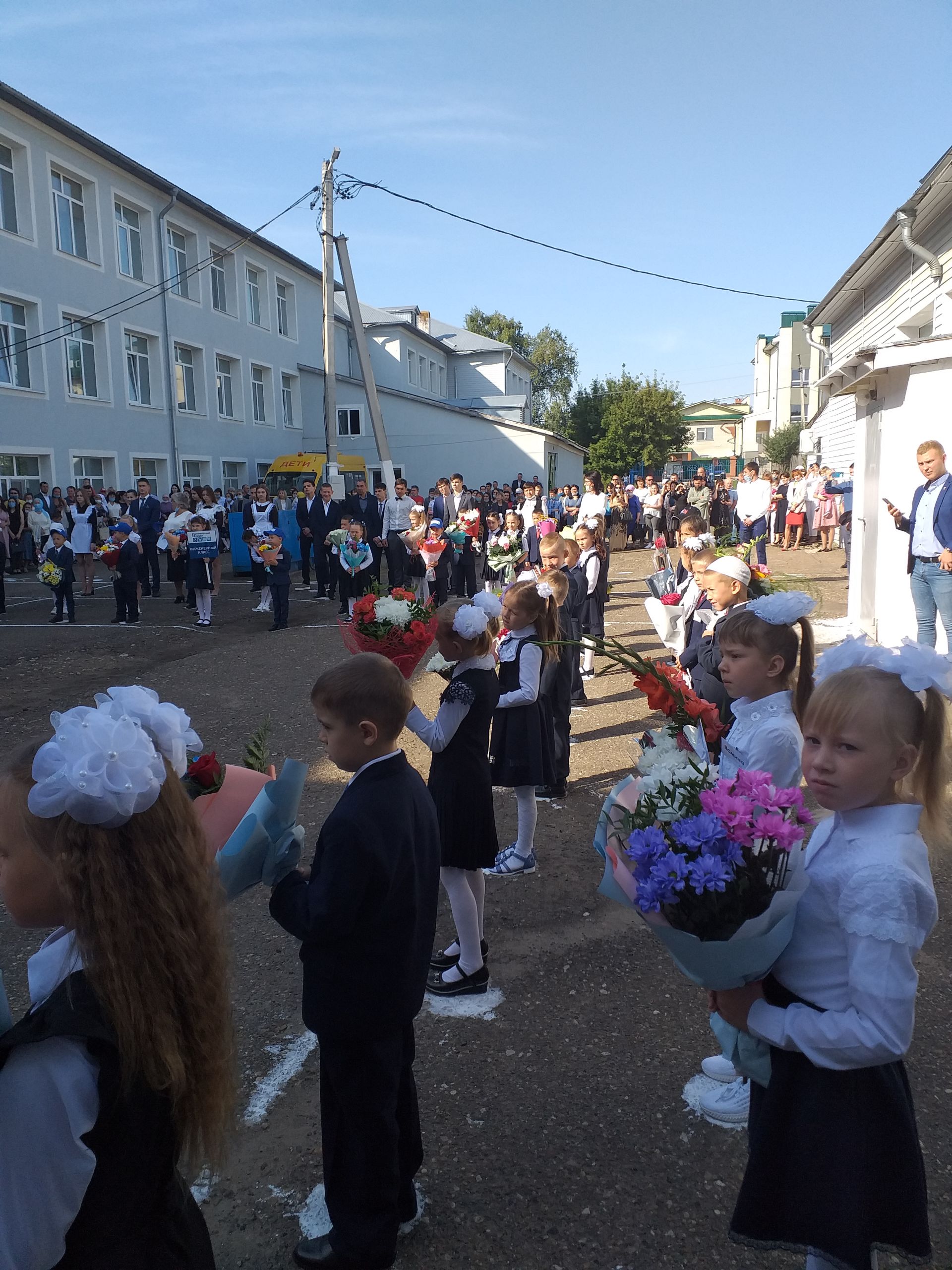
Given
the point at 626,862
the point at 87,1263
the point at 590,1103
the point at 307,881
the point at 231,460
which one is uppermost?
the point at 231,460

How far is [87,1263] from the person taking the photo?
1396mm

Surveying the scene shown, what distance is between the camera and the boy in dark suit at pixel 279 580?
42.5 feet

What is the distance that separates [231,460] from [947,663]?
30.3 meters

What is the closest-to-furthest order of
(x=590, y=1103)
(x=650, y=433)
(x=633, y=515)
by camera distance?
1. (x=590, y=1103)
2. (x=633, y=515)
3. (x=650, y=433)

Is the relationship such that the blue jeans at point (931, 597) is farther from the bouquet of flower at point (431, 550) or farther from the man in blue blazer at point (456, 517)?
the man in blue blazer at point (456, 517)

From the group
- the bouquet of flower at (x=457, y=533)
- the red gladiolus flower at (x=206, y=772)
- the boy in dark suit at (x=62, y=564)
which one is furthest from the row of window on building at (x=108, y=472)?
the red gladiolus flower at (x=206, y=772)

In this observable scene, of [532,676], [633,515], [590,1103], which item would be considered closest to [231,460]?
[633,515]

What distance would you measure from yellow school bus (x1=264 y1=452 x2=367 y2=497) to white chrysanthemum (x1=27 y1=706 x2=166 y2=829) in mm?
24035

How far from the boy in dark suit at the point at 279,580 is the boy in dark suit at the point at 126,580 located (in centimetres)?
208

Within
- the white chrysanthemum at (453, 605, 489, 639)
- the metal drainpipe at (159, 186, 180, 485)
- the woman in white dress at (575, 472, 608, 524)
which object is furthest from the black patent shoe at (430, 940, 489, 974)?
the metal drainpipe at (159, 186, 180, 485)

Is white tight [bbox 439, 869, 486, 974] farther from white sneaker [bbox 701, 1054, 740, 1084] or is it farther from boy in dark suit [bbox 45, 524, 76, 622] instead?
boy in dark suit [bbox 45, 524, 76, 622]

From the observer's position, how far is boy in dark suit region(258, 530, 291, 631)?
42.5 feet

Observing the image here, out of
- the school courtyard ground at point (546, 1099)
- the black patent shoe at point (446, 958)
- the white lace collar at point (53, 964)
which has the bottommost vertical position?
the school courtyard ground at point (546, 1099)

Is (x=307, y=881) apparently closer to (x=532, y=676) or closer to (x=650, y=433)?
(x=532, y=676)
